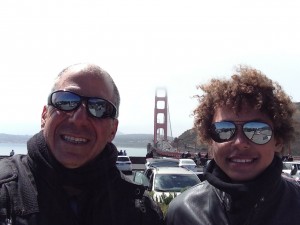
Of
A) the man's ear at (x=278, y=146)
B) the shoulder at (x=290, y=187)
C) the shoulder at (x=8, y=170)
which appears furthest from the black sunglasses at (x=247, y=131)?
the shoulder at (x=8, y=170)

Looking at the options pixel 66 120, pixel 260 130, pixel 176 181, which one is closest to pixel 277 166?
pixel 260 130

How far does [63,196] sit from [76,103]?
1.72ft

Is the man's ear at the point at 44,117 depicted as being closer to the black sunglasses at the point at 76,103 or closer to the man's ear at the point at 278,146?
the black sunglasses at the point at 76,103

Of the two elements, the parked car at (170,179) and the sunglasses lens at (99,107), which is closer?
the sunglasses lens at (99,107)

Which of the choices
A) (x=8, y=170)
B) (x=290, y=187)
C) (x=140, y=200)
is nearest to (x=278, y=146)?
(x=290, y=187)

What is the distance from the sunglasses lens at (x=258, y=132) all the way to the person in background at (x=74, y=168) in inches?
30.1

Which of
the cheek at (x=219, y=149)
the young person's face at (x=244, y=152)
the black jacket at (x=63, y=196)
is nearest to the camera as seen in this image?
the black jacket at (x=63, y=196)

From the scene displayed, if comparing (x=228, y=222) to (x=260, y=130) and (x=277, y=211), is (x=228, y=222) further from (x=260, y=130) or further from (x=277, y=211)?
(x=260, y=130)

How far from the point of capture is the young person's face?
287 centimetres

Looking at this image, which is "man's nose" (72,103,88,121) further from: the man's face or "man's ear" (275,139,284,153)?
"man's ear" (275,139,284,153)

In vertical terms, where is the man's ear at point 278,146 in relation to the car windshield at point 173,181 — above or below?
above

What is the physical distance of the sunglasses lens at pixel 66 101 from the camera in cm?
269

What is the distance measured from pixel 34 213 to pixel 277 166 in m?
1.46

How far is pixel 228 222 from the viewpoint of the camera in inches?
113
